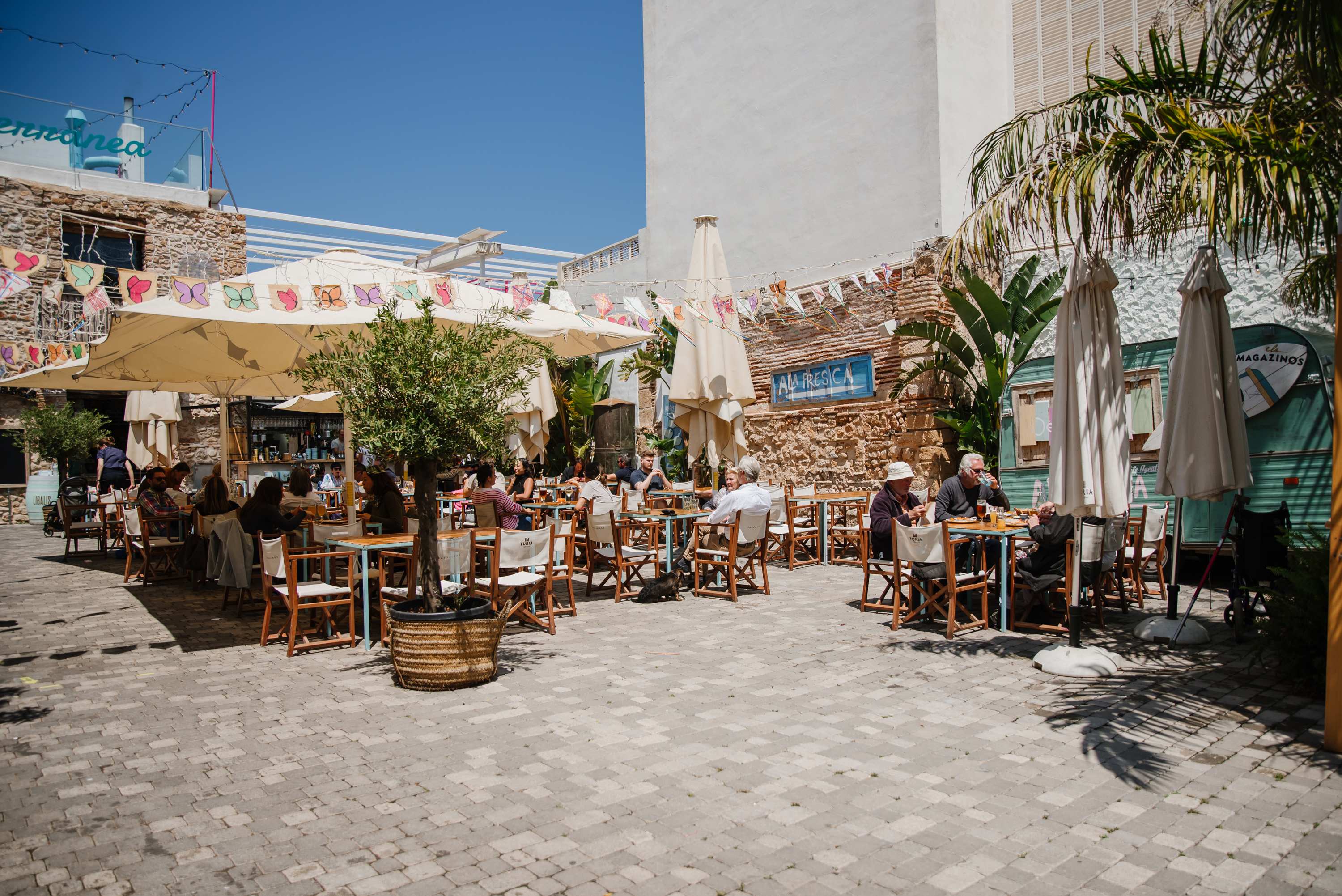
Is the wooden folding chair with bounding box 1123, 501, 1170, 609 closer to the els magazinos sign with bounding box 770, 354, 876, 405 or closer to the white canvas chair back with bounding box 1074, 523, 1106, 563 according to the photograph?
the white canvas chair back with bounding box 1074, 523, 1106, 563

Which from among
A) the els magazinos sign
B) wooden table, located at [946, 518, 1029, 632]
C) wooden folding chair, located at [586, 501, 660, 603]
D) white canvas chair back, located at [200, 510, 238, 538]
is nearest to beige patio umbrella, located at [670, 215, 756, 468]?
wooden folding chair, located at [586, 501, 660, 603]

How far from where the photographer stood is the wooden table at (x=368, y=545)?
645 cm

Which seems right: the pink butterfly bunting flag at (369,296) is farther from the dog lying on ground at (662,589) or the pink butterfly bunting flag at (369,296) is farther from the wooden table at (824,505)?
the wooden table at (824,505)

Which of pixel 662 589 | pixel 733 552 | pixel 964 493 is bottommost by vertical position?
pixel 662 589

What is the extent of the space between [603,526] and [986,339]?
6.42 meters

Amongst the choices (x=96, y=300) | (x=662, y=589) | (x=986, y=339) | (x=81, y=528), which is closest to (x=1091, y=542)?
(x=662, y=589)

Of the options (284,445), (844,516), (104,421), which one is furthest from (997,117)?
(104,421)

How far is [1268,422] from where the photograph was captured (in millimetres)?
8117

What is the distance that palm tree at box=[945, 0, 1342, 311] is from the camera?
4.86m

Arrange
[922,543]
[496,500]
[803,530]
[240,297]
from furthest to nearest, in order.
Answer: [803,530]
[496,500]
[240,297]
[922,543]

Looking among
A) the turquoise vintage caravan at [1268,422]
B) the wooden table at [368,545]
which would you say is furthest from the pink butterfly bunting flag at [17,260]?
the turquoise vintage caravan at [1268,422]

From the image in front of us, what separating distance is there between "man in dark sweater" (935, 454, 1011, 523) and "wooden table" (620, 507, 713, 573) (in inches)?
97.9

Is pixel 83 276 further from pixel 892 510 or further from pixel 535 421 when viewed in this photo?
pixel 892 510

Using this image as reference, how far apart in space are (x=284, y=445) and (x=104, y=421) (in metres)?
4.11
